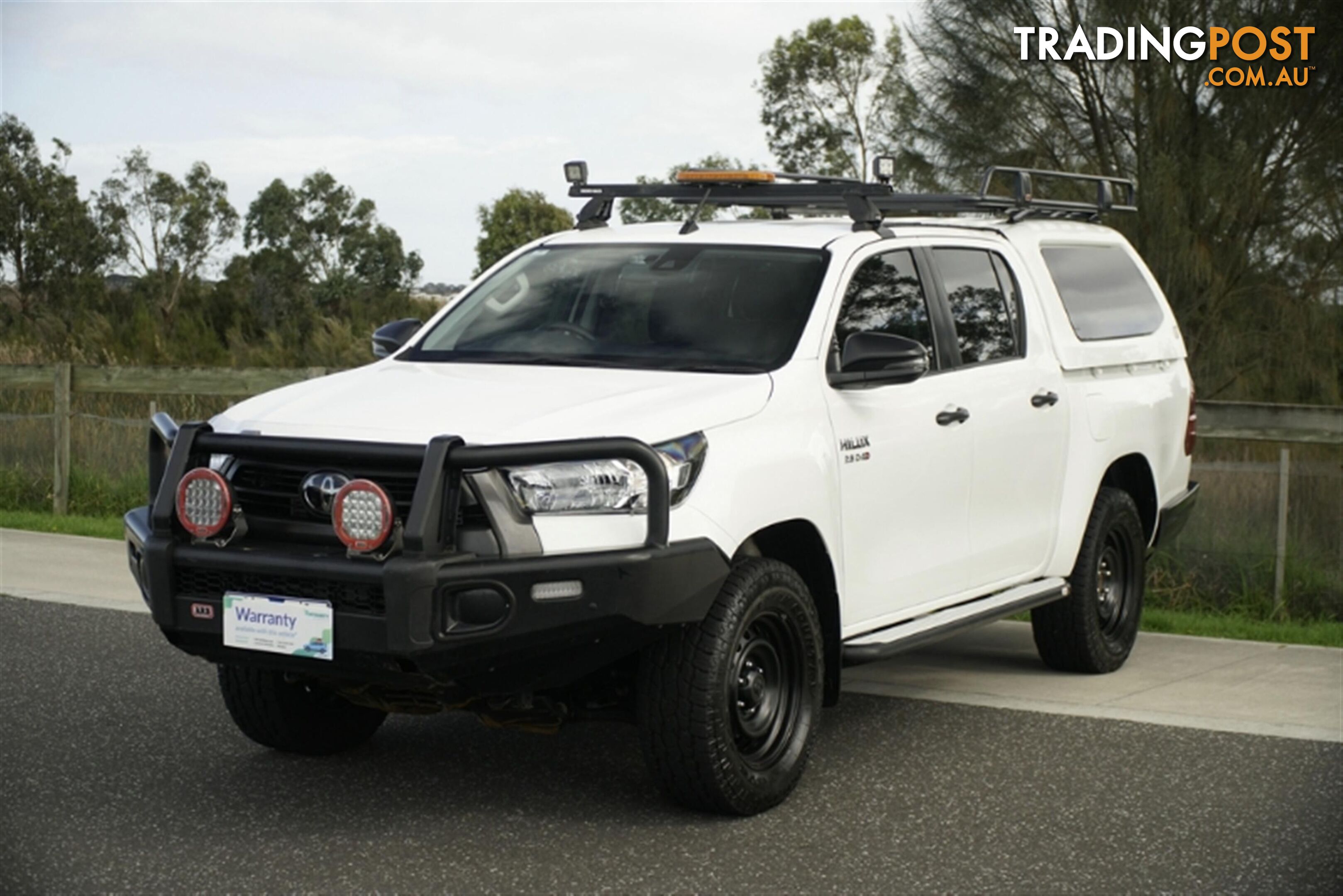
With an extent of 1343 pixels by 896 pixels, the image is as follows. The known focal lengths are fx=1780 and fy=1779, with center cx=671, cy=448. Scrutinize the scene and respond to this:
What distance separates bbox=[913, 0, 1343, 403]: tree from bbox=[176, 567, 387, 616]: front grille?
13432 mm

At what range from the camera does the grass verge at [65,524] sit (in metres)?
12.1

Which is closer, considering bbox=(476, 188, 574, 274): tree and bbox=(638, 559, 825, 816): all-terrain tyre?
bbox=(638, 559, 825, 816): all-terrain tyre

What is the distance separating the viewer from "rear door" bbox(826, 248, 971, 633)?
6023 mm

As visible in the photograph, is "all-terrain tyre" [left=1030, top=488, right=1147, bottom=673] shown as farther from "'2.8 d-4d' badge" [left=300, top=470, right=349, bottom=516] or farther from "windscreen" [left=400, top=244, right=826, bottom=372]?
"'2.8 d-4d' badge" [left=300, top=470, right=349, bottom=516]

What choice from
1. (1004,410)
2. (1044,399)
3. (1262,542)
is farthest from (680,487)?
(1262,542)

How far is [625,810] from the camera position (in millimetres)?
5625

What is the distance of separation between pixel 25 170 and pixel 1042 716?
114 feet

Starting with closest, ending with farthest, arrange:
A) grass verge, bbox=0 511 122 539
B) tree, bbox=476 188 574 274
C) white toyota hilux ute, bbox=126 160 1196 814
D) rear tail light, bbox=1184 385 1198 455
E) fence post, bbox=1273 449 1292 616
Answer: white toyota hilux ute, bbox=126 160 1196 814 → rear tail light, bbox=1184 385 1198 455 → fence post, bbox=1273 449 1292 616 → grass verge, bbox=0 511 122 539 → tree, bbox=476 188 574 274

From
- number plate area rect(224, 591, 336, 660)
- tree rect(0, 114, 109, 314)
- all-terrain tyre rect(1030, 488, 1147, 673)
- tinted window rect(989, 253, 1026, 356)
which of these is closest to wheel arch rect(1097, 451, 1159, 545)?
all-terrain tyre rect(1030, 488, 1147, 673)

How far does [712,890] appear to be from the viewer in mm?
4852

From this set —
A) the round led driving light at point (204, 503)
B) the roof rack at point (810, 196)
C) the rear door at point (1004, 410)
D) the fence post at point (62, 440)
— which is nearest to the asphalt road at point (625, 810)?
the rear door at point (1004, 410)

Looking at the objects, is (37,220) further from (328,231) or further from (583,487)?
(583,487)

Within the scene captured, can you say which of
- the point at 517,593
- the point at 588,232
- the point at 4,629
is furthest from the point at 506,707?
the point at 4,629

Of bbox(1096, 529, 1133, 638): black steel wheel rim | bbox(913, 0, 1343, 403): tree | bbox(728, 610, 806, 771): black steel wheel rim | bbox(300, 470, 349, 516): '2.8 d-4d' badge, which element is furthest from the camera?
bbox(913, 0, 1343, 403): tree
